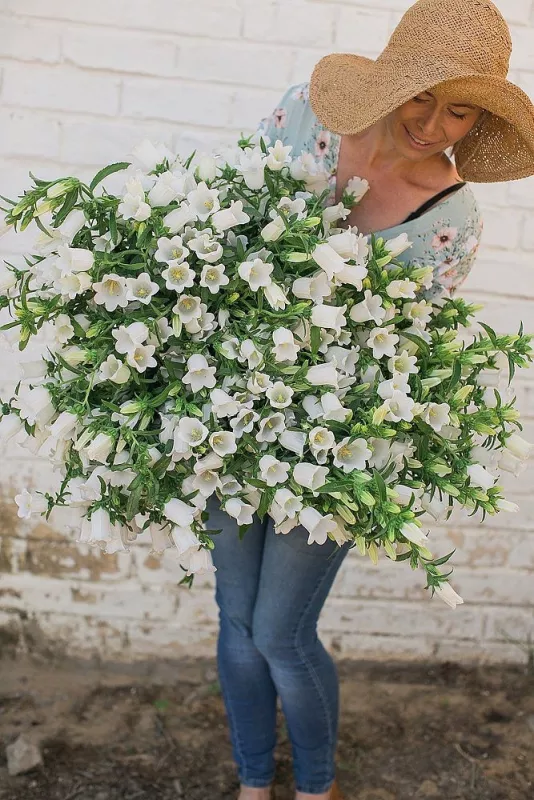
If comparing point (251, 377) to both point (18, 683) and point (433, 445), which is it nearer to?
point (433, 445)

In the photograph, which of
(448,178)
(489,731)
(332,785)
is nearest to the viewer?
(448,178)

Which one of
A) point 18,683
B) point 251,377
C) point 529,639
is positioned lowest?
point 18,683

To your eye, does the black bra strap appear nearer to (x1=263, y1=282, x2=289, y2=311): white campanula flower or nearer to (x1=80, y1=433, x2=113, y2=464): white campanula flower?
(x1=263, y1=282, x2=289, y2=311): white campanula flower

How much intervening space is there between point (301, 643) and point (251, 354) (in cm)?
71

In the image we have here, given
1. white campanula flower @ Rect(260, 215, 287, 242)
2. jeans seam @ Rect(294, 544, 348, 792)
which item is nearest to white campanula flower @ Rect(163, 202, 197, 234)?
white campanula flower @ Rect(260, 215, 287, 242)

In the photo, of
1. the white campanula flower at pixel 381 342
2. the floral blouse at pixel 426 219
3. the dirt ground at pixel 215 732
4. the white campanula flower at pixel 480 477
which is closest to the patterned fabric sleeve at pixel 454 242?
the floral blouse at pixel 426 219

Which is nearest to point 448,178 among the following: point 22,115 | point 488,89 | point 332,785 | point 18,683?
point 488,89

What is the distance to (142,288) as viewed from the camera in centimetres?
111

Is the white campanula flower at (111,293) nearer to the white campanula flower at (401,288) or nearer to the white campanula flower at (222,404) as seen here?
the white campanula flower at (222,404)

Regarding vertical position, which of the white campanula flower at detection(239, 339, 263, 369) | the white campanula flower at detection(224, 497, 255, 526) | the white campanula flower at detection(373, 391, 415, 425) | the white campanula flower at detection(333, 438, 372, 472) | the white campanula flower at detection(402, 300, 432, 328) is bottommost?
the white campanula flower at detection(224, 497, 255, 526)

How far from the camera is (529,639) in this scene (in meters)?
2.30

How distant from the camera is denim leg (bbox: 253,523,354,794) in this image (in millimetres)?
1466

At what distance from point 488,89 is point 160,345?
0.61 m

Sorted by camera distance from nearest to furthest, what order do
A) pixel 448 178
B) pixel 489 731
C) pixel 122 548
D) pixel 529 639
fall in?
pixel 122 548 < pixel 448 178 < pixel 489 731 < pixel 529 639
